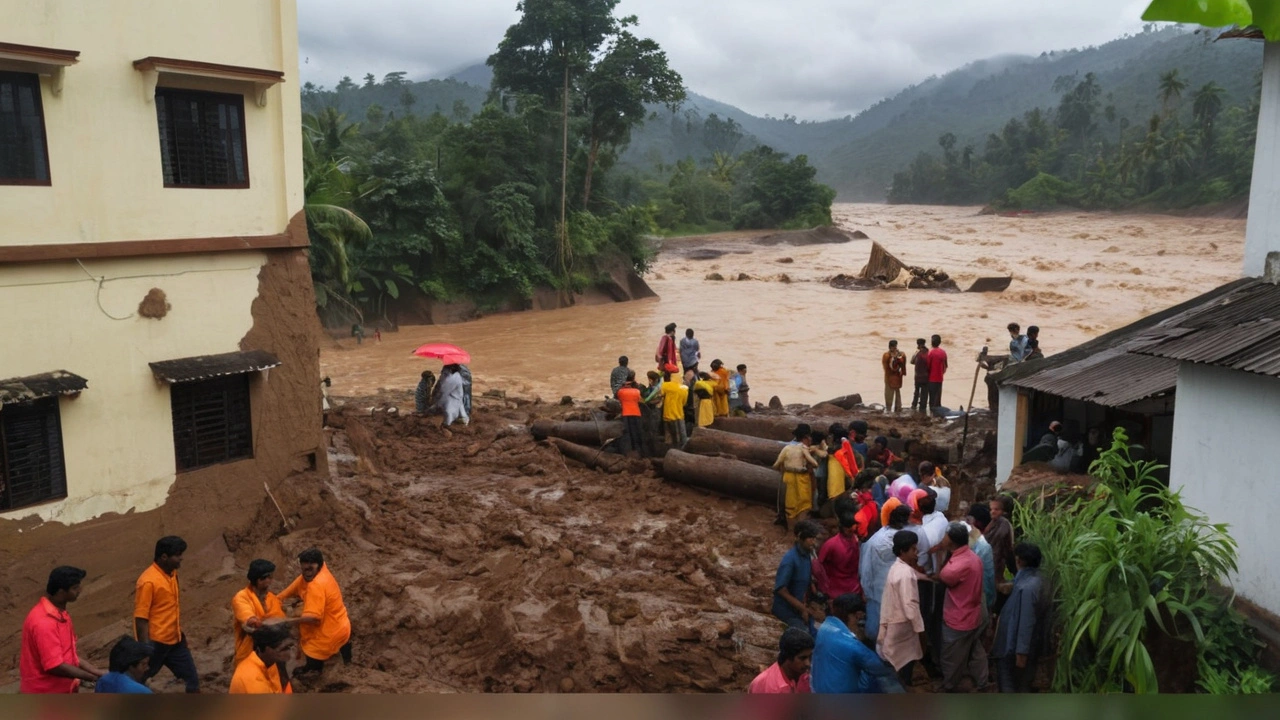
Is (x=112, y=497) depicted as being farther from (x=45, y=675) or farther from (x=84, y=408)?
(x=45, y=675)

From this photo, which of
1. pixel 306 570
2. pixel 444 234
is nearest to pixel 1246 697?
pixel 306 570

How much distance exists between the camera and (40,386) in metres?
7.68

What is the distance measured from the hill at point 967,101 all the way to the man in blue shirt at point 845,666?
3432 cm

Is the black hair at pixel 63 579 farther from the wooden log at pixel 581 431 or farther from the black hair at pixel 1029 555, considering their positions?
the wooden log at pixel 581 431

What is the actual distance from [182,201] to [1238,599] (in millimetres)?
9330

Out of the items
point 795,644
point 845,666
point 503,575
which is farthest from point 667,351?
point 795,644

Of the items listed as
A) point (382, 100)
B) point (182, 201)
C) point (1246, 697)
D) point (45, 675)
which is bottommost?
point (45, 675)

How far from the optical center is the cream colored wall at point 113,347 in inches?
307


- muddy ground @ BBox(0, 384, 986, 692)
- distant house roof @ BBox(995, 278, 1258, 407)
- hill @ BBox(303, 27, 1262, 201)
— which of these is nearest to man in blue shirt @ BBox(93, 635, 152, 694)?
muddy ground @ BBox(0, 384, 986, 692)

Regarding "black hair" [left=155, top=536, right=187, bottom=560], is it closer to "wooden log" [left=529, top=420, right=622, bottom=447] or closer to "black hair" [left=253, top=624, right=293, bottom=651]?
"black hair" [left=253, top=624, right=293, bottom=651]

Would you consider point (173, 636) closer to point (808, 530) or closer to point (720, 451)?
point (808, 530)

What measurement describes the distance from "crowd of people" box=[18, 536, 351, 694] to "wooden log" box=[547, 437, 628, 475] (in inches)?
240

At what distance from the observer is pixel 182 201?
887cm

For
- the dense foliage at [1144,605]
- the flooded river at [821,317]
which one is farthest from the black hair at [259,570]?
the flooded river at [821,317]
